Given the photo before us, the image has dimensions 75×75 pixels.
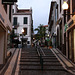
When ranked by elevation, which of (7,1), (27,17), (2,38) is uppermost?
(27,17)

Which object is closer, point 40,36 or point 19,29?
point 19,29

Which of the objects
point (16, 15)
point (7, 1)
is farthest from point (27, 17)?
point (7, 1)

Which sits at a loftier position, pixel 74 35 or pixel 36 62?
pixel 74 35

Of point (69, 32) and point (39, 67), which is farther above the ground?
point (69, 32)

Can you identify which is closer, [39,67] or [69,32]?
[39,67]

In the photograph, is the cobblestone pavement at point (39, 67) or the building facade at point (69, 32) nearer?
the cobblestone pavement at point (39, 67)

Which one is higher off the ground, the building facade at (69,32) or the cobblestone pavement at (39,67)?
the building facade at (69,32)

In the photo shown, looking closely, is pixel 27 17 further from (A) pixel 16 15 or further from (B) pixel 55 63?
(B) pixel 55 63

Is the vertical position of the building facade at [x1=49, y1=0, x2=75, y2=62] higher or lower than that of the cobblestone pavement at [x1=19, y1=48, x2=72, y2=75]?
higher

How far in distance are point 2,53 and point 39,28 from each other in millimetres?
39261

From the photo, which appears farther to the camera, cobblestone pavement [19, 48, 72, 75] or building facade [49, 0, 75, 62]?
building facade [49, 0, 75, 62]

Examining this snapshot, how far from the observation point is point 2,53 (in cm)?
1451

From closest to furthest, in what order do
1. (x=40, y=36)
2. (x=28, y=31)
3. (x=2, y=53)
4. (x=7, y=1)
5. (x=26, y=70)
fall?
(x=7, y=1)
(x=26, y=70)
(x=2, y=53)
(x=28, y=31)
(x=40, y=36)

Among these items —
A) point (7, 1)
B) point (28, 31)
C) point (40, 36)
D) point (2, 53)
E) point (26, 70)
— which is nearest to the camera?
point (7, 1)
